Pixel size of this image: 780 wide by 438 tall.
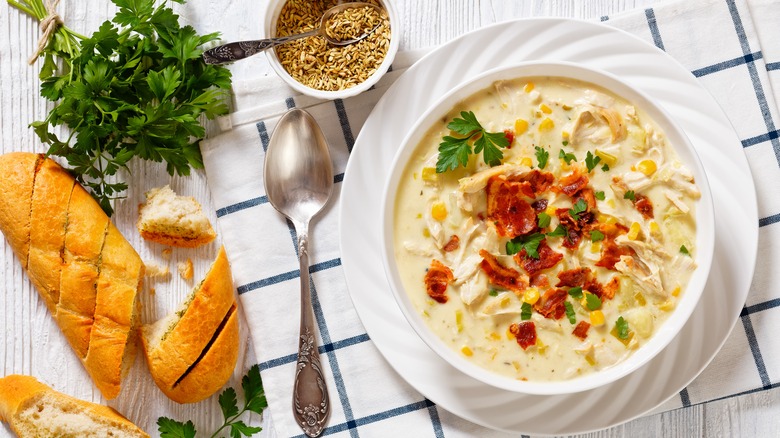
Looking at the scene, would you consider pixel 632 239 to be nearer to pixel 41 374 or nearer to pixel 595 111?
pixel 595 111

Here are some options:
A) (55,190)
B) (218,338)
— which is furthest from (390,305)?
(55,190)

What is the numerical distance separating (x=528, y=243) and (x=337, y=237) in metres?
1.01

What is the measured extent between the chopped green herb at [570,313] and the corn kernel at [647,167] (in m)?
0.57

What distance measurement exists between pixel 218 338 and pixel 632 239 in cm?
187

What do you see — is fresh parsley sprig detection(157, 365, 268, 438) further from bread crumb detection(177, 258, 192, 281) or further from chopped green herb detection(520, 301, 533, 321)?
chopped green herb detection(520, 301, 533, 321)

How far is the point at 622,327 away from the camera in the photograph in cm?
276

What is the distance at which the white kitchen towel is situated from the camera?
10.7 ft

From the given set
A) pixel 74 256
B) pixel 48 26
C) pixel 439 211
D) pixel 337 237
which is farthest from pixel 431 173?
pixel 48 26

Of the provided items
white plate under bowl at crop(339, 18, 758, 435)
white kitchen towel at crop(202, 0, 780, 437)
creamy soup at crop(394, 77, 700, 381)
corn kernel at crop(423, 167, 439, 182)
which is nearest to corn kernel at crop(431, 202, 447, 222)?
creamy soup at crop(394, 77, 700, 381)

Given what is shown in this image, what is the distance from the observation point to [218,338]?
3330 millimetres

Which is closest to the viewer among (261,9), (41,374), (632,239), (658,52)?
(632,239)

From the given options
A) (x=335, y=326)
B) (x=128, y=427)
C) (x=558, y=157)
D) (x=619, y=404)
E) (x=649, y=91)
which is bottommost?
(x=619, y=404)

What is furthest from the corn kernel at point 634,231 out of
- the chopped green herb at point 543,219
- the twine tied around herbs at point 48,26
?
the twine tied around herbs at point 48,26

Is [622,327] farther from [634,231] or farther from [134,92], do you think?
[134,92]
